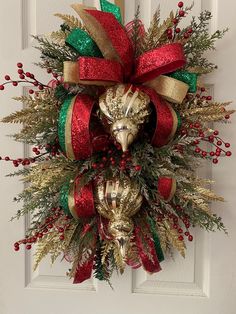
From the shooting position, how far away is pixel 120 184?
0.73m

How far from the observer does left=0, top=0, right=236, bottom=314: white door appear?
2.97 ft

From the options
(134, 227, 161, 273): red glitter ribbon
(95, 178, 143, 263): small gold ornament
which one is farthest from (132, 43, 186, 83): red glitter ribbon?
(134, 227, 161, 273): red glitter ribbon

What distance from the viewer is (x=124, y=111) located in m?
0.69

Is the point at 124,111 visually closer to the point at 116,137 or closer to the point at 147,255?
the point at 116,137

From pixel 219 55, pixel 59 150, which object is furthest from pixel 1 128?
pixel 219 55

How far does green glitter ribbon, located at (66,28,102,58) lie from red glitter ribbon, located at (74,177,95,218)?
10.1 inches

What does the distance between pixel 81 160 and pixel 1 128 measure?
0.31 m

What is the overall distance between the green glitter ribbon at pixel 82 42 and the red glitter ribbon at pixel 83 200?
26 cm

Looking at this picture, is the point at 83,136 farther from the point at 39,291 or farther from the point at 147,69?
the point at 39,291

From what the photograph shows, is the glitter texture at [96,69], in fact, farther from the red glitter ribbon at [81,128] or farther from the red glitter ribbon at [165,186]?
the red glitter ribbon at [165,186]

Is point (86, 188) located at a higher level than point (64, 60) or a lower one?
lower

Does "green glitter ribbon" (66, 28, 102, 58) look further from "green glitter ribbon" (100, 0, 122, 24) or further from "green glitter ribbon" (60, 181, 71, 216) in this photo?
"green glitter ribbon" (60, 181, 71, 216)

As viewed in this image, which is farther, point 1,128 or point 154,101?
point 1,128

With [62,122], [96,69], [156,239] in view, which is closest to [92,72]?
[96,69]
